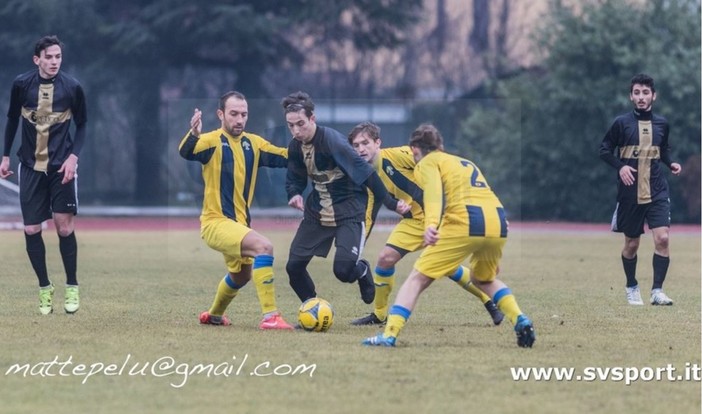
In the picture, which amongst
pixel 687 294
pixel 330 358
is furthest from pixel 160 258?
pixel 330 358

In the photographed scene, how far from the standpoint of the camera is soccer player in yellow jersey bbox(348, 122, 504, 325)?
10156 millimetres

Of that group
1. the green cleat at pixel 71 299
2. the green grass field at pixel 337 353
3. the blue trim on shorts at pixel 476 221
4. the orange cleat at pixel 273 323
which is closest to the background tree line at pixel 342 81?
the green grass field at pixel 337 353

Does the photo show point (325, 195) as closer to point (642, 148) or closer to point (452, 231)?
point (452, 231)

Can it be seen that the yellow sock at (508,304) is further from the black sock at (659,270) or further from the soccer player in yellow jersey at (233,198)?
the black sock at (659,270)

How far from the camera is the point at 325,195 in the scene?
9852 mm

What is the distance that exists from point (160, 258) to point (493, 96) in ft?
57.6

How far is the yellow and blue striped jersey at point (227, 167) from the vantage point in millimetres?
9633

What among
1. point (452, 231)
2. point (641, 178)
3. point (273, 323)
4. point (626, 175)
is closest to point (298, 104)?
point (273, 323)

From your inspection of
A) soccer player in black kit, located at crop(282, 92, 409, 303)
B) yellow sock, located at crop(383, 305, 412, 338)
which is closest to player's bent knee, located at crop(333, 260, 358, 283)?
soccer player in black kit, located at crop(282, 92, 409, 303)

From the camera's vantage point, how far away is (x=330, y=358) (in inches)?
312

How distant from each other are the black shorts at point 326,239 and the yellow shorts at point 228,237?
1.33 ft

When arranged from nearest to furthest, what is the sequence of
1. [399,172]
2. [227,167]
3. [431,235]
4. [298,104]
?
[431,235] → [298,104] → [227,167] → [399,172]

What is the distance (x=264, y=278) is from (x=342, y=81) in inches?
1401

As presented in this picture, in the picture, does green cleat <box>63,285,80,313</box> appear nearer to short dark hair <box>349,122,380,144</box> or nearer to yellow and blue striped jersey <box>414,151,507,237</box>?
short dark hair <box>349,122,380,144</box>
